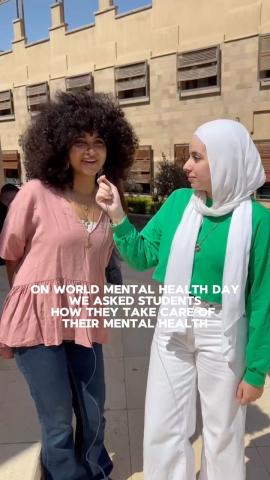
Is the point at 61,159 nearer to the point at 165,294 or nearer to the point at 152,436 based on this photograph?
the point at 165,294

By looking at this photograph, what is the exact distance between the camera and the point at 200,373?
139cm

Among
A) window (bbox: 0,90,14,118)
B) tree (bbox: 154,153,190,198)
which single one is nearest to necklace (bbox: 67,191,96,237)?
tree (bbox: 154,153,190,198)

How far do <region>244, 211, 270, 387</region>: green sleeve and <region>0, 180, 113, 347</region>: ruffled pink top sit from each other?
20.0 inches

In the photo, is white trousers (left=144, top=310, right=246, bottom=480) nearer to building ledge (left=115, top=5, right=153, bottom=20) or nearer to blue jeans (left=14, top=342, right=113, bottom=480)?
blue jeans (left=14, top=342, right=113, bottom=480)

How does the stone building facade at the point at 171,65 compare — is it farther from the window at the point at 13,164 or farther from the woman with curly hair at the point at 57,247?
the woman with curly hair at the point at 57,247

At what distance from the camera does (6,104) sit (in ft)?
59.2

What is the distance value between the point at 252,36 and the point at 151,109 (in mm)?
3656

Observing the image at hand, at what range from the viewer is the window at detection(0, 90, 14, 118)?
58.3 feet

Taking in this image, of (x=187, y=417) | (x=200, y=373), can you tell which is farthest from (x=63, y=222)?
(x=187, y=417)

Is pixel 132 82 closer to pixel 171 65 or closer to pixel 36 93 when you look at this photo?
pixel 171 65

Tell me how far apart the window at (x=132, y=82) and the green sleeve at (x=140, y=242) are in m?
12.4

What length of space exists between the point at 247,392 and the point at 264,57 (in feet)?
36.1

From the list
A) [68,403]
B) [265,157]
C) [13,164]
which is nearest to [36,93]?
[13,164]

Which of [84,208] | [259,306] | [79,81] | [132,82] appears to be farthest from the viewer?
[79,81]
